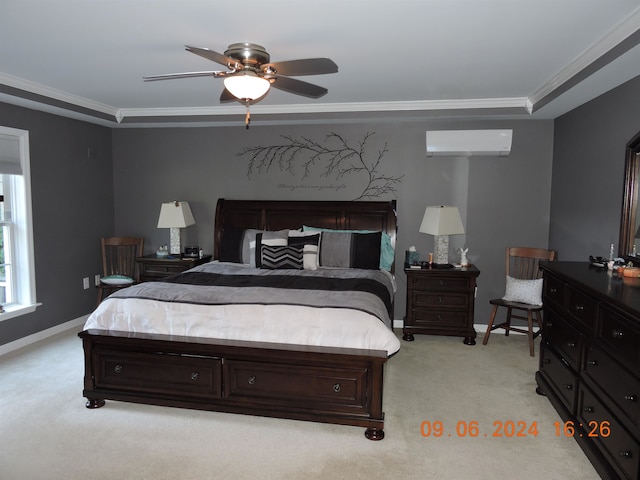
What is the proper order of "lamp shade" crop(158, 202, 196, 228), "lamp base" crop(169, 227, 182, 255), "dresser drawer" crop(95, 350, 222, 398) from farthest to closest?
"lamp base" crop(169, 227, 182, 255)
"lamp shade" crop(158, 202, 196, 228)
"dresser drawer" crop(95, 350, 222, 398)

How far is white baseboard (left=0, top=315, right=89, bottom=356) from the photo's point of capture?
4270 millimetres

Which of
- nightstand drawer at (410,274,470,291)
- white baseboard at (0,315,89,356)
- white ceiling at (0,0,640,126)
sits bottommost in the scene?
white baseboard at (0,315,89,356)

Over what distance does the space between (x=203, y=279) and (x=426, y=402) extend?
201cm

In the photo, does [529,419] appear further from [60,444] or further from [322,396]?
[60,444]

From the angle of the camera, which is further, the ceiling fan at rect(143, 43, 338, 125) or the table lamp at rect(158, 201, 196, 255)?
the table lamp at rect(158, 201, 196, 255)

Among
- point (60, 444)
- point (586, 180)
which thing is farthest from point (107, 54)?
point (586, 180)

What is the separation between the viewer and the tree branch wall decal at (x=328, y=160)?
5.14 m

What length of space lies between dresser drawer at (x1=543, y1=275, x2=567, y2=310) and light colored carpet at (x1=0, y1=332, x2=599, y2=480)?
74 centimetres

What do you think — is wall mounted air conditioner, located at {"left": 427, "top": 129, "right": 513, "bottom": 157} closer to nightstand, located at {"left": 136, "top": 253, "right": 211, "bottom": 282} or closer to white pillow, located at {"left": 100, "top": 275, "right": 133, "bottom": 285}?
nightstand, located at {"left": 136, "top": 253, "right": 211, "bottom": 282}

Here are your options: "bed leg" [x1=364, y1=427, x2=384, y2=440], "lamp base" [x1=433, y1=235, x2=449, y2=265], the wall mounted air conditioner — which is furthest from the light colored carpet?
the wall mounted air conditioner

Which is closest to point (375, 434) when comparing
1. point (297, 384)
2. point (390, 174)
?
point (297, 384)

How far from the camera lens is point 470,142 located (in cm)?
475

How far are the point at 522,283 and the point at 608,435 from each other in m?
2.21

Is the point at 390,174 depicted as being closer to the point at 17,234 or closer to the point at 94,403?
the point at 94,403
